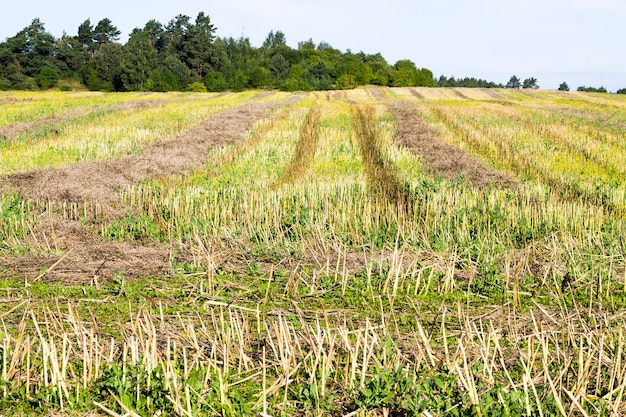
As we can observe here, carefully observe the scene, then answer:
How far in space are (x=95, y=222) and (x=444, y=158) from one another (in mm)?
10333

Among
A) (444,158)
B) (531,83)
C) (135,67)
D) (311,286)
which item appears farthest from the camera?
(531,83)

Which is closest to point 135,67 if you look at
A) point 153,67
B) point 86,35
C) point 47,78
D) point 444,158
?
point 153,67

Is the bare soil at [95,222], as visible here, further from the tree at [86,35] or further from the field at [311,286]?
the tree at [86,35]

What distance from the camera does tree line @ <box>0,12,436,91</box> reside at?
83312 mm

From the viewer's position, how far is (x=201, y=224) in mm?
10023

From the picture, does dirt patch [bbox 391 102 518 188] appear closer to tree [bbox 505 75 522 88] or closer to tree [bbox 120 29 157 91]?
tree [bbox 120 29 157 91]

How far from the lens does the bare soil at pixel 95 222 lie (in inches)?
314

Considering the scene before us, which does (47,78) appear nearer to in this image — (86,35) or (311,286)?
(86,35)

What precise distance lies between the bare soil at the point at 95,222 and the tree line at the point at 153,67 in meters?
64.1

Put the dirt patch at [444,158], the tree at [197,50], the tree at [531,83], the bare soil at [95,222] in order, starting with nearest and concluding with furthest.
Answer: the bare soil at [95,222], the dirt patch at [444,158], the tree at [197,50], the tree at [531,83]

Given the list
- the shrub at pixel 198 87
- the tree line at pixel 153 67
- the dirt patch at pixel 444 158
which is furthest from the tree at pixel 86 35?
the dirt patch at pixel 444 158

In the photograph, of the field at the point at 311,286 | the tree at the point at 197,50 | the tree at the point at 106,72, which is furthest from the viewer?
the tree at the point at 197,50

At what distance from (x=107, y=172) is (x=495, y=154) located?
11.8 m

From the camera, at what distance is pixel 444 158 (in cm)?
1742
